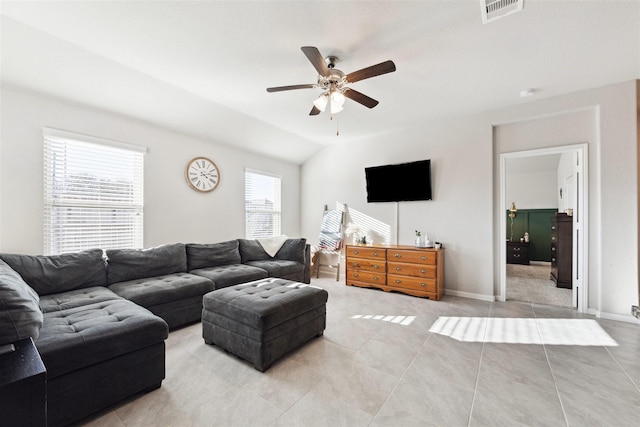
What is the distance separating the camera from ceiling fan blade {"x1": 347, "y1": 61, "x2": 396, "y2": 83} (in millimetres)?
2109

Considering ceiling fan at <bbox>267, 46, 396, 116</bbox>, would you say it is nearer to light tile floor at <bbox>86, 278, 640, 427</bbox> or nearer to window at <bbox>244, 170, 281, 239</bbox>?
light tile floor at <bbox>86, 278, 640, 427</bbox>

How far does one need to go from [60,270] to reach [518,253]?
890cm

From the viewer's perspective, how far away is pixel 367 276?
4.54 metres

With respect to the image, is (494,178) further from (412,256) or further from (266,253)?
(266,253)

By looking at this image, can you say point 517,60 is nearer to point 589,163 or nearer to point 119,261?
point 589,163

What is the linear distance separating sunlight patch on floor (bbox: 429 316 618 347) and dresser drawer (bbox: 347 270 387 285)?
128cm

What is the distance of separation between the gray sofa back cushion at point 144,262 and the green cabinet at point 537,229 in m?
8.17

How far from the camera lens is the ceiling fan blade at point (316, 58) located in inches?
76.9

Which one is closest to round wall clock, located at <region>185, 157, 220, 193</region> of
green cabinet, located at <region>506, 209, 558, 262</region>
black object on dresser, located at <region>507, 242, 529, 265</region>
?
black object on dresser, located at <region>507, 242, 529, 265</region>

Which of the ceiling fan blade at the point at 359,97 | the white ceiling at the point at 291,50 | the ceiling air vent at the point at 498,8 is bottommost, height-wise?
the ceiling fan blade at the point at 359,97

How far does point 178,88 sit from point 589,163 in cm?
515

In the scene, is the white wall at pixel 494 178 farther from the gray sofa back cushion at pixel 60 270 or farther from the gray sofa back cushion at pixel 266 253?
the gray sofa back cushion at pixel 60 270

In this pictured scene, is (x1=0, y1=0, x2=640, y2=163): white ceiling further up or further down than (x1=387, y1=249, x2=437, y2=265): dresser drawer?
further up

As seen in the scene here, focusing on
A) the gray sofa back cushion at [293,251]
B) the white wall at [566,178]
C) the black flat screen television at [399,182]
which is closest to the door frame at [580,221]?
the white wall at [566,178]
